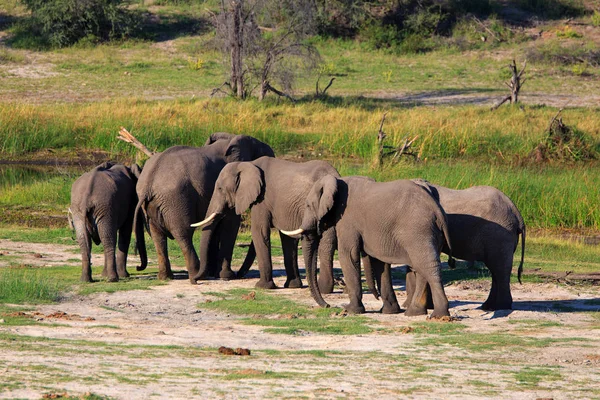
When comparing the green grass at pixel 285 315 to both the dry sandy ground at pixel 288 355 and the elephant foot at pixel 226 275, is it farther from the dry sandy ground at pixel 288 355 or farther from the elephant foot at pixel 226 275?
the elephant foot at pixel 226 275

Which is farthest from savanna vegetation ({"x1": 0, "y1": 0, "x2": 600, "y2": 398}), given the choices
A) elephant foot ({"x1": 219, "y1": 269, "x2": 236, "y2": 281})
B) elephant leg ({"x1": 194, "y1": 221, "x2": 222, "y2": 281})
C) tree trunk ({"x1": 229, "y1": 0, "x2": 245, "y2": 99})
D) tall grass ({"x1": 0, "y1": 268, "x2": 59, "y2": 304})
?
elephant foot ({"x1": 219, "y1": 269, "x2": 236, "y2": 281})

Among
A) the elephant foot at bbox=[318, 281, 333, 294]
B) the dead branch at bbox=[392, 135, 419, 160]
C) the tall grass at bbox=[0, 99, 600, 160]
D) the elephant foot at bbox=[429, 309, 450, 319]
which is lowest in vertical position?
the tall grass at bbox=[0, 99, 600, 160]

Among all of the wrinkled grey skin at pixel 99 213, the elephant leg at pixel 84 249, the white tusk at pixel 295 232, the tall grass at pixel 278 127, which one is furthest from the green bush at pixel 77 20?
→ the white tusk at pixel 295 232

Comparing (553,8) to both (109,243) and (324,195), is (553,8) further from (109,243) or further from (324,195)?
(324,195)

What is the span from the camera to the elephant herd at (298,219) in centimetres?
1110

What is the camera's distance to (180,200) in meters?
13.6

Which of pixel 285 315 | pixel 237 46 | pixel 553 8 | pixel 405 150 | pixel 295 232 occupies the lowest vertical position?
pixel 405 150

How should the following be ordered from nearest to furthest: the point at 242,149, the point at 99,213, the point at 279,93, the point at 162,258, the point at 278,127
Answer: the point at 99,213, the point at 162,258, the point at 242,149, the point at 278,127, the point at 279,93

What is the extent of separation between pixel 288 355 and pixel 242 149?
5.84 metres

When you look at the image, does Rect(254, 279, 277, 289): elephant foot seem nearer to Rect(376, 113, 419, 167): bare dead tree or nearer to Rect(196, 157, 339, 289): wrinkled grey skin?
Rect(196, 157, 339, 289): wrinkled grey skin

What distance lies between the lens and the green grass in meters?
10.4

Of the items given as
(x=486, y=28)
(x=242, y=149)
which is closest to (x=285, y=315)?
(x=242, y=149)

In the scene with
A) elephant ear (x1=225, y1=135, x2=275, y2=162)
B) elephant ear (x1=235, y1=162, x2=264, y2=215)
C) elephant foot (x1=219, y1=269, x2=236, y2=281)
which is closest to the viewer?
elephant ear (x1=235, y1=162, x2=264, y2=215)

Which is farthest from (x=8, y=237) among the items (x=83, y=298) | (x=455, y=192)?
(x=455, y=192)
